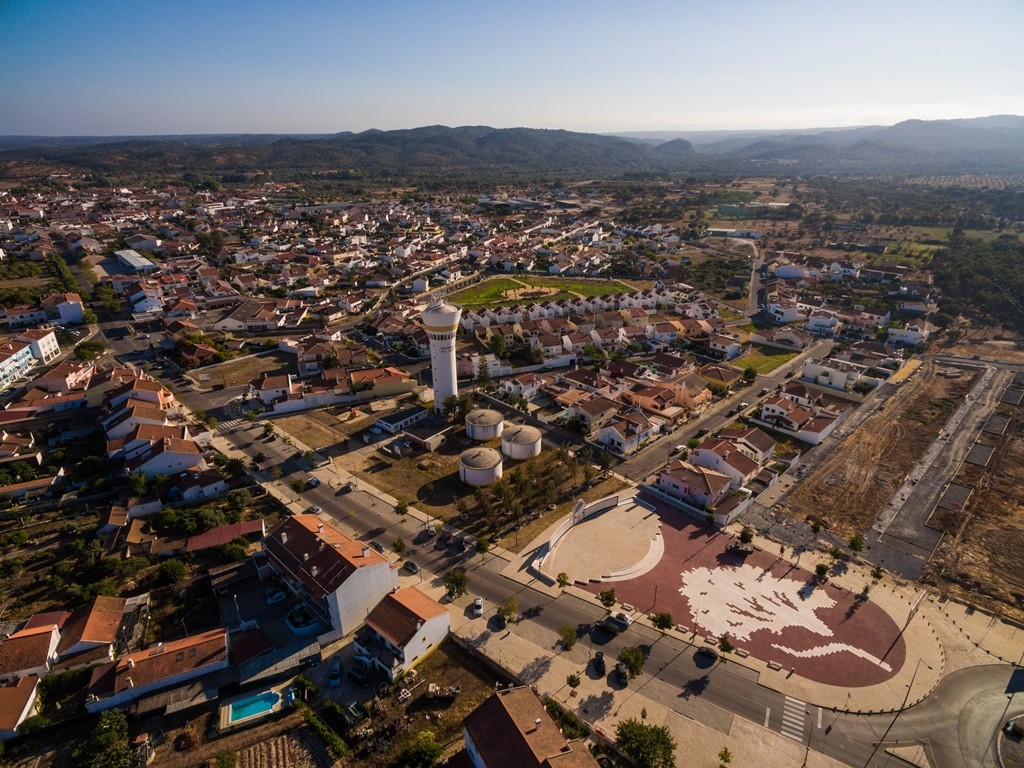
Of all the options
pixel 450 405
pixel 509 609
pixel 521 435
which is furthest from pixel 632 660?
pixel 450 405

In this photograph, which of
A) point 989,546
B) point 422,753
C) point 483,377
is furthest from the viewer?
point 483,377

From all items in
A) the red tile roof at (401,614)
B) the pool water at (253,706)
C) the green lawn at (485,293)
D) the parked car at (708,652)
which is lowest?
the parked car at (708,652)

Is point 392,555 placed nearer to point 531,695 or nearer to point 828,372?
point 531,695

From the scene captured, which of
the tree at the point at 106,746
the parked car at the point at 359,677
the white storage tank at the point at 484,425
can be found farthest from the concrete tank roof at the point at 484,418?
the tree at the point at 106,746

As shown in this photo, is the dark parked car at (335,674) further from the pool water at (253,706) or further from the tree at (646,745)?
the tree at (646,745)

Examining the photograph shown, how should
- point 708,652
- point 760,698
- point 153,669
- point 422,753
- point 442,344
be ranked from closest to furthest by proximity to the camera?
point 422,753 < point 153,669 < point 760,698 < point 708,652 < point 442,344

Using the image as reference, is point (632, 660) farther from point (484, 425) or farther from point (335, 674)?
point (484, 425)

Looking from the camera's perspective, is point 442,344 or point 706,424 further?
point 706,424
